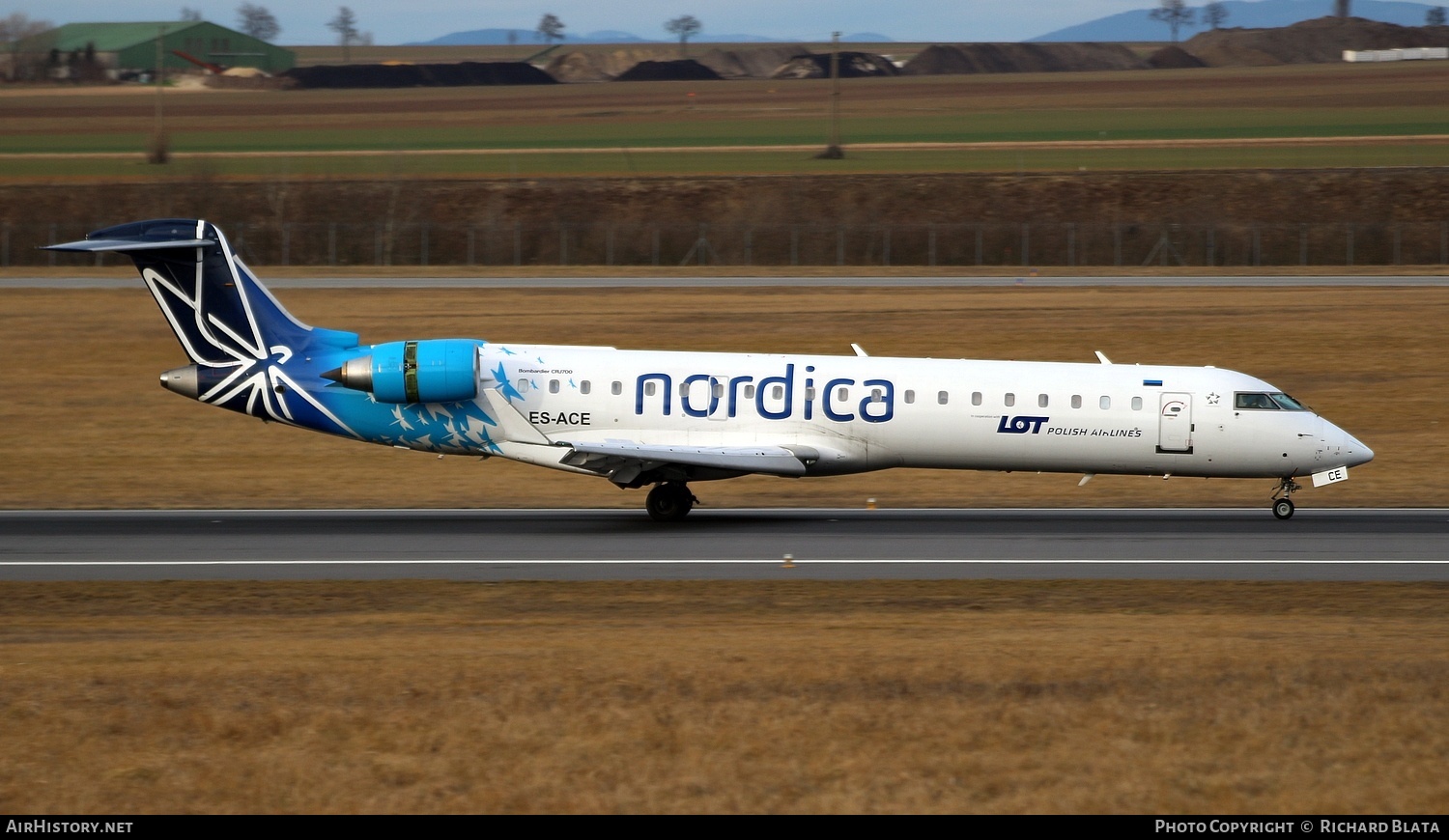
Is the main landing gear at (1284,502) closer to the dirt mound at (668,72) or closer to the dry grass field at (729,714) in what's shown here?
the dry grass field at (729,714)

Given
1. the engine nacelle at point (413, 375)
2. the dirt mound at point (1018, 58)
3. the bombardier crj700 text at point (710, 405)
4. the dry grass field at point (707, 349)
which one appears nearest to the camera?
the engine nacelle at point (413, 375)

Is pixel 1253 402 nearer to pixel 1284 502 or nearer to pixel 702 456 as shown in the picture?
pixel 1284 502

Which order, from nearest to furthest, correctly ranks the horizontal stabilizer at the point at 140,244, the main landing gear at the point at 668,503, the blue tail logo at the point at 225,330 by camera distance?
the horizontal stabilizer at the point at 140,244 < the blue tail logo at the point at 225,330 < the main landing gear at the point at 668,503

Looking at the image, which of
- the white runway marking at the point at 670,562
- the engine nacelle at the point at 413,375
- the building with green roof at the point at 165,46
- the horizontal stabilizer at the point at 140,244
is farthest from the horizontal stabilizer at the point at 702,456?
the building with green roof at the point at 165,46

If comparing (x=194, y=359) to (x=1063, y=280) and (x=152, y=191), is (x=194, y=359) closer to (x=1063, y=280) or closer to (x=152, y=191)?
(x=1063, y=280)

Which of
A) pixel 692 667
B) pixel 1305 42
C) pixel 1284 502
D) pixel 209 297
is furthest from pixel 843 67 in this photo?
pixel 692 667

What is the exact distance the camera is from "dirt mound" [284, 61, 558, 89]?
483 feet

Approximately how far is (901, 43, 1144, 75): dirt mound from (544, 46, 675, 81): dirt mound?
104 feet

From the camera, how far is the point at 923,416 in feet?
87.1

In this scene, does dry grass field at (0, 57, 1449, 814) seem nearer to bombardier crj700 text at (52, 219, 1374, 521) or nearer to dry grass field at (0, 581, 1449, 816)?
dry grass field at (0, 581, 1449, 816)

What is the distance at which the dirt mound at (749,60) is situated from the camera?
167 metres

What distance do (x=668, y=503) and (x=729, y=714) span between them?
44.7 feet

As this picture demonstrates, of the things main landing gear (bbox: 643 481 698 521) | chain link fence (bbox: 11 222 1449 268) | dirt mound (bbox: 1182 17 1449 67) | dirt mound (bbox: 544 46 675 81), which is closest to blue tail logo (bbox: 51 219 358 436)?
main landing gear (bbox: 643 481 698 521)

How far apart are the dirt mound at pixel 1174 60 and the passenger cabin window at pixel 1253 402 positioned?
151975mm
